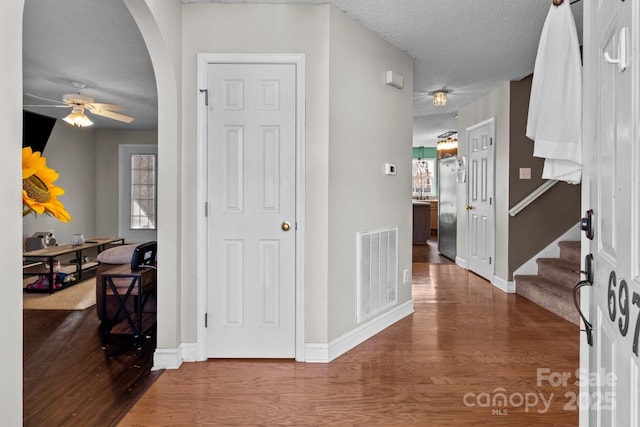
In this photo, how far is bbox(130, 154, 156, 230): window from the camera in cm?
782

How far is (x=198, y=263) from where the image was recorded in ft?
9.25

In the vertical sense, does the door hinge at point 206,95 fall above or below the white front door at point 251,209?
above

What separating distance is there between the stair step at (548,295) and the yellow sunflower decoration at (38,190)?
3.85m

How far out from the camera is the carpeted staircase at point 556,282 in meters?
3.86

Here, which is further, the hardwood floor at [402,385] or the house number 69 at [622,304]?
the hardwood floor at [402,385]

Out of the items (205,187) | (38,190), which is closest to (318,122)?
A: (205,187)

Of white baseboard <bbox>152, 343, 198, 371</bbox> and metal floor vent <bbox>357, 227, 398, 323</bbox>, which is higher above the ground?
metal floor vent <bbox>357, 227, 398, 323</bbox>

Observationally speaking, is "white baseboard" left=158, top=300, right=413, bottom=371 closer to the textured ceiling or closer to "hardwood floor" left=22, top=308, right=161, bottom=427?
"hardwood floor" left=22, top=308, right=161, bottom=427

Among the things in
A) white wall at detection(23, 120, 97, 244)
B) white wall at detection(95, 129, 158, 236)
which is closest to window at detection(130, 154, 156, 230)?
white wall at detection(95, 129, 158, 236)

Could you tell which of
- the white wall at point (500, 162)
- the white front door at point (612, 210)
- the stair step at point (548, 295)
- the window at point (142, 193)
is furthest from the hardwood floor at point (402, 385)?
the window at point (142, 193)

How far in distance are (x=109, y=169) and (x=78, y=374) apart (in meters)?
6.00
